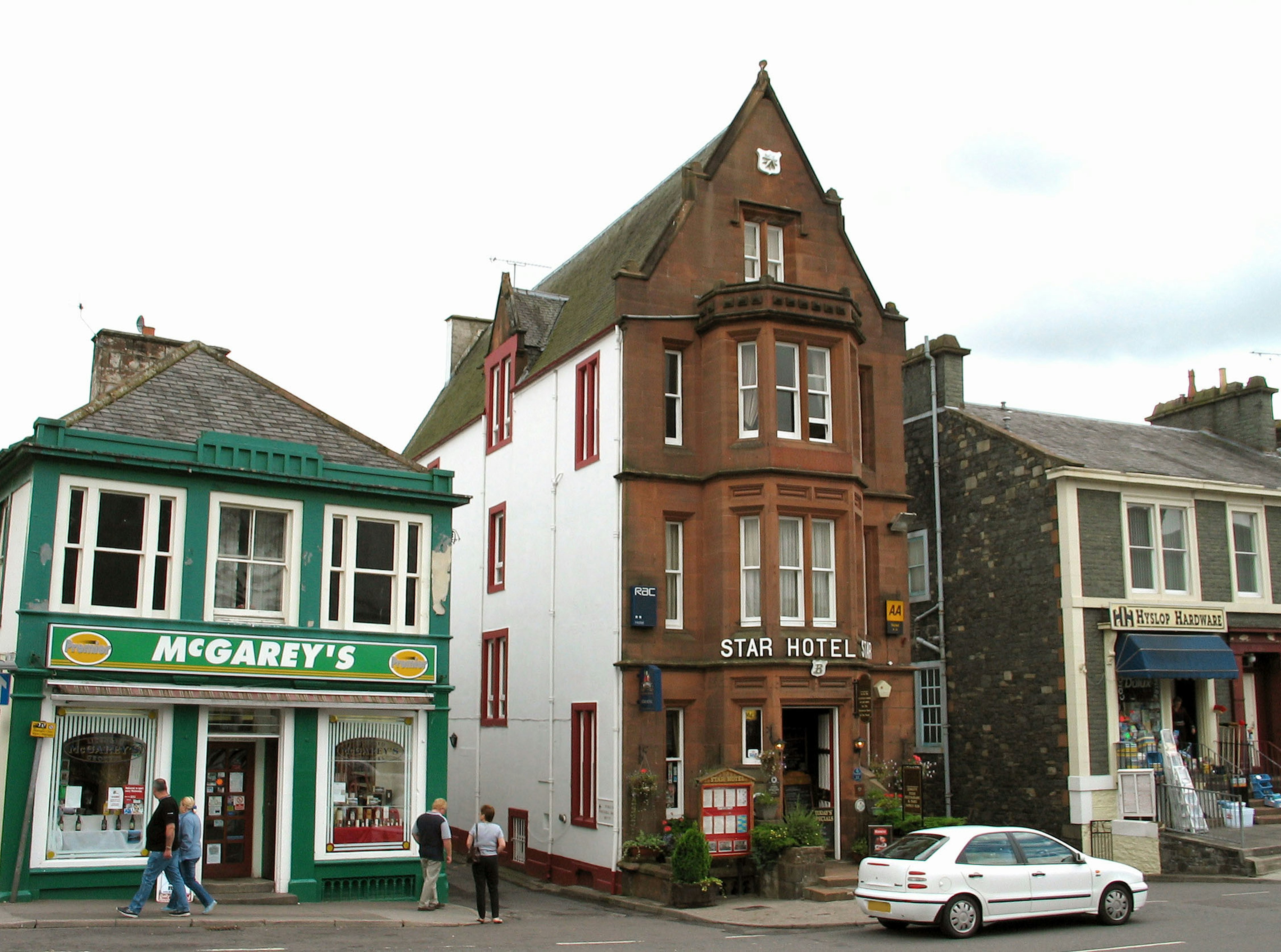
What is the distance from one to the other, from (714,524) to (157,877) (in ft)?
38.8

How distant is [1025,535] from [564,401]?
435 inches

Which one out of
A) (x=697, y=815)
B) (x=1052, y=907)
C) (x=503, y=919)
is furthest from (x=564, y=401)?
(x=1052, y=907)

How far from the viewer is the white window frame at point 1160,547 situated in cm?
2712

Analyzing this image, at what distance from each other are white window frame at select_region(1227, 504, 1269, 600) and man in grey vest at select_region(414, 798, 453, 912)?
19852 mm

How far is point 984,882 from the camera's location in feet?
54.1

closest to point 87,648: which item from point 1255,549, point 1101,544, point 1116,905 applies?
point 1116,905

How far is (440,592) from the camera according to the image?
2158 cm

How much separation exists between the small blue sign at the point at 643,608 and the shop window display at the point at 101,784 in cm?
878

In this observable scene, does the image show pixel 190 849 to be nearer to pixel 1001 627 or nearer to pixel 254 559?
pixel 254 559

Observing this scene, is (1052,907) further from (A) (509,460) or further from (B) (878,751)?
(A) (509,460)

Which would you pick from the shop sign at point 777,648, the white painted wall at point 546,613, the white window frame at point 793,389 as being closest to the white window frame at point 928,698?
the shop sign at point 777,648

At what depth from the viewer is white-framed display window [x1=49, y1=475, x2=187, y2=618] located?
60.6 feet

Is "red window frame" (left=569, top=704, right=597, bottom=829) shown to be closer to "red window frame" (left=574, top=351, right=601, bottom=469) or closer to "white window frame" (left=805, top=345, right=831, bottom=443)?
"red window frame" (left=574, top=351, right=601, bottom=469)

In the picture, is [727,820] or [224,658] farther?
[727,820]
